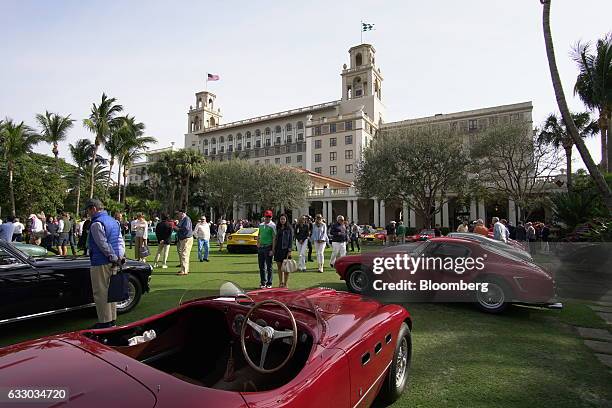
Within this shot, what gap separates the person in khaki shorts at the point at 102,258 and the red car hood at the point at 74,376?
2.78 meters

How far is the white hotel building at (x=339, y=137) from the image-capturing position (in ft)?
158

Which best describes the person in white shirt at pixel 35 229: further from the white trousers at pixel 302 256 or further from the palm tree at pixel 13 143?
the palm tree at pixel 13 143

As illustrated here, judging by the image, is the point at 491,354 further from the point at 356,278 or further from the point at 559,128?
the point at 559,128

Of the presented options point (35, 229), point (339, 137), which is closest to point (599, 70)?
point (35, 229)

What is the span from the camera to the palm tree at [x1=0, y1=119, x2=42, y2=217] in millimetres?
25609

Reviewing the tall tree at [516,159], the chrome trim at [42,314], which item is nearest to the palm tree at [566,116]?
the chrome trim at [42,314]

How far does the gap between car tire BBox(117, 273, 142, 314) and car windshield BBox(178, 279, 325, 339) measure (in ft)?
12.2

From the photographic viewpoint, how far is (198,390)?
1.67m

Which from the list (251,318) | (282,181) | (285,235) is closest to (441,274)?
(285,235)

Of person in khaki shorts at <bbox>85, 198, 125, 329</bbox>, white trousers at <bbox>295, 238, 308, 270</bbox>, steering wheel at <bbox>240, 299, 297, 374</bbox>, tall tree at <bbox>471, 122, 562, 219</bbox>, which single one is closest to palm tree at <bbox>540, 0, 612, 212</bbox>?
white trousers at <bbox>295, 238, 308, 270</bbox>

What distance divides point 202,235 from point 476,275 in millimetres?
8990

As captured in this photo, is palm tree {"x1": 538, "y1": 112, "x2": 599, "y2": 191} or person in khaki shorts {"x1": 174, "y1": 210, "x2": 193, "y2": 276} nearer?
person in khaki shorts {"x1": 174, "y1": 210, "x2": 193, "y2": 276}

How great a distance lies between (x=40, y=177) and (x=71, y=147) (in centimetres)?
1272

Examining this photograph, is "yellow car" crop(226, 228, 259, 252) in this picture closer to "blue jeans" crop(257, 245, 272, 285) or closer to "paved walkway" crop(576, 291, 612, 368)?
"blue jeans" crop(257, 245, 272, 285)
